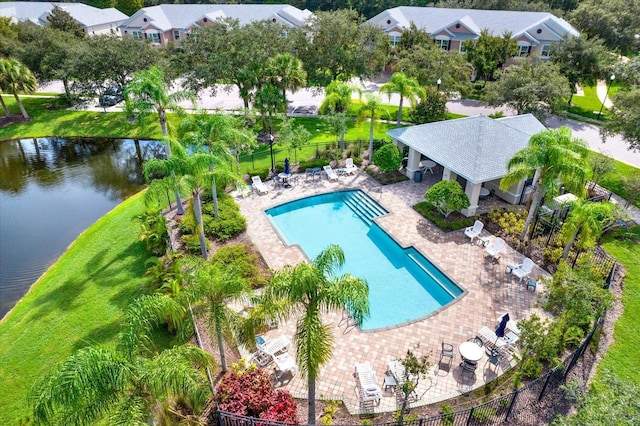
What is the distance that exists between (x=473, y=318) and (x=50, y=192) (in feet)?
94.8

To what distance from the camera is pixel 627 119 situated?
80.6 ft

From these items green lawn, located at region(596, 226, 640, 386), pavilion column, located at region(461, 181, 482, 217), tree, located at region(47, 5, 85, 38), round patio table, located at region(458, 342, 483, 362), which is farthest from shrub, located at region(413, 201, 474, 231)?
tree, located at region(47, 5, 85, 38)

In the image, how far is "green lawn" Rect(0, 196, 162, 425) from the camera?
1486 centimetres

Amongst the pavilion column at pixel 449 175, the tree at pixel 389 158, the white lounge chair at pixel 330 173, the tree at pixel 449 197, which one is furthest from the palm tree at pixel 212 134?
the pavilion column at pixel 449 175

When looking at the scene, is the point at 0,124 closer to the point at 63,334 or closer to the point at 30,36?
the point at 30,36

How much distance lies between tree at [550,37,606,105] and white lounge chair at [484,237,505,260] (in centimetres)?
2565

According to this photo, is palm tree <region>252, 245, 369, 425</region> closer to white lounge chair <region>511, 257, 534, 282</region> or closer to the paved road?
white lounge chair <region>511, 257, 534, 282</region>

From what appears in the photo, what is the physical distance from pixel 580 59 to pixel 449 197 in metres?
27.6

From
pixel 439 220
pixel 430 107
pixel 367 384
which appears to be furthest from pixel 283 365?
pixel 430 107

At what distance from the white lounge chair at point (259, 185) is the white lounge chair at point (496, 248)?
13634mm

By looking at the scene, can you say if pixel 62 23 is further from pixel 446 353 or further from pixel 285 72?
pixel 446 353

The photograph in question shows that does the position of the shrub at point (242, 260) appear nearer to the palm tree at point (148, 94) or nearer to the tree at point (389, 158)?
the palm tree at point (148, 94)

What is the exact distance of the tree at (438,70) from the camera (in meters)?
35.2

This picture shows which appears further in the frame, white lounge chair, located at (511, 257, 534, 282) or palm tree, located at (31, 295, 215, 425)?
white lounge chair, located at (511, 257, 534, 282)
